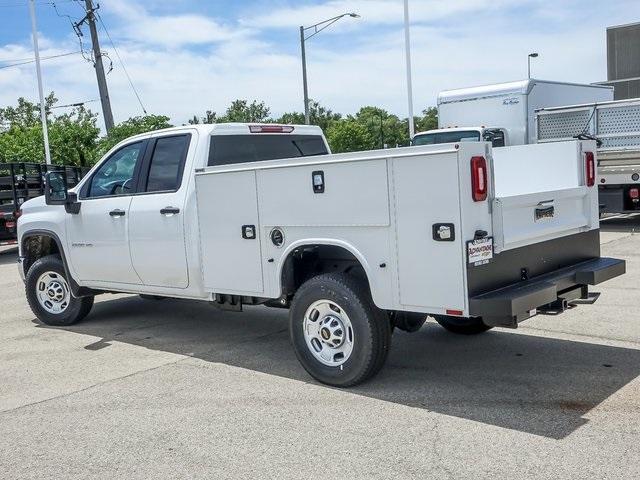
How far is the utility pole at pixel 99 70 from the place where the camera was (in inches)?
987

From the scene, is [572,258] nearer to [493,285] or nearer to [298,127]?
[493,285]

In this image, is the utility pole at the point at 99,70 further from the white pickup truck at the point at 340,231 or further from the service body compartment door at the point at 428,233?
the service body compartment door at the point at 428,233

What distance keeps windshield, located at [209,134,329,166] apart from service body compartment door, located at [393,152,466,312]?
238cm

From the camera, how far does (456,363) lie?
20.4 ft

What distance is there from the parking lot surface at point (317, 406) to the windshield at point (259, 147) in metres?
1.81

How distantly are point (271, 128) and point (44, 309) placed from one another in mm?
3461

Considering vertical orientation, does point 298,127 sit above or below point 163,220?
above

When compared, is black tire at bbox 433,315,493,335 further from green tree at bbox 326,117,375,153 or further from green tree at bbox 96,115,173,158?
green tree at bbox 326,117,375,153

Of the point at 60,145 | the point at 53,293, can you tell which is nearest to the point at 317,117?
the point at 60,145

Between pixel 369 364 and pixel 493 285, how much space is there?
1.08 meters

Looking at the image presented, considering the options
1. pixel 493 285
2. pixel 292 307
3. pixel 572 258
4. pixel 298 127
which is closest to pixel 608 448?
pixel 493 285

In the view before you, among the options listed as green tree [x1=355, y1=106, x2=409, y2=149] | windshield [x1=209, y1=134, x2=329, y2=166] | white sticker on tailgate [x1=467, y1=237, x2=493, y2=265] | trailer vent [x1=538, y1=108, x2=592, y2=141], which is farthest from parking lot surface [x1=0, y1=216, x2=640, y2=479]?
green tree [x1=355, y1=106, x2=409, y2=149]

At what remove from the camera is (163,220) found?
6871mm

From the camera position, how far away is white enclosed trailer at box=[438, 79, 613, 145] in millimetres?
16875
